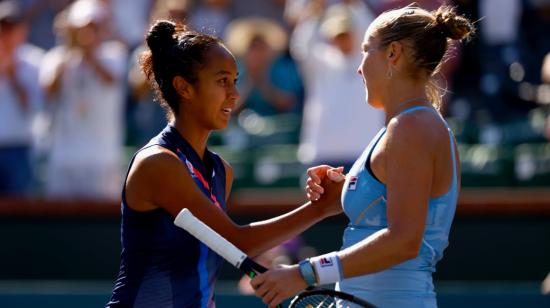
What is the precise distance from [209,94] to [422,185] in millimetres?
790

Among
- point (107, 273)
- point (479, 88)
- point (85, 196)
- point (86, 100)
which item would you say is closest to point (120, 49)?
point (86, 100)

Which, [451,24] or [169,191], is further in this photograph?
[169,191]

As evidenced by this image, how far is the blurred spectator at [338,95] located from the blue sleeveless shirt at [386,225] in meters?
4.30

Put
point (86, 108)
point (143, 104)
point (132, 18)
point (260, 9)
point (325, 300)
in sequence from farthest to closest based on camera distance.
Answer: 1. point (260, 9)
2. point (132, 18)
3. point (143, 104)
4. point (86, 108)
5. point (325, 300)

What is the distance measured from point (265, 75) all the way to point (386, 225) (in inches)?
211

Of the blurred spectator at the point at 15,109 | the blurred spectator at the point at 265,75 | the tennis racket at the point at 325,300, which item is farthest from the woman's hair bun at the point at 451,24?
the blurred spectator at the point at 15,109

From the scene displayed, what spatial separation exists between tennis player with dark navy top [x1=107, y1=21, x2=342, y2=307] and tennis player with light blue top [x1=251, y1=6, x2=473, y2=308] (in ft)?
1.17

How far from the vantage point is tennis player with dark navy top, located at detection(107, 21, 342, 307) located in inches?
130

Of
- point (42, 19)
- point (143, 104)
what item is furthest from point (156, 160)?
point (42, 19)

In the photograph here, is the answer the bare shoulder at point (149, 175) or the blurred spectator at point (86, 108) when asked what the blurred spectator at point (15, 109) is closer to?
the blurred spectator at point (86, 108)

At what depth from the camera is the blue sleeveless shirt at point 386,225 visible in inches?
121

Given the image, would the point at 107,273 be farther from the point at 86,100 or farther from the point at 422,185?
the point at 422,185

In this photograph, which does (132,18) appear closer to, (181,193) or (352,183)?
(181,193)

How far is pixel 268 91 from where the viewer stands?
27.6 feet
